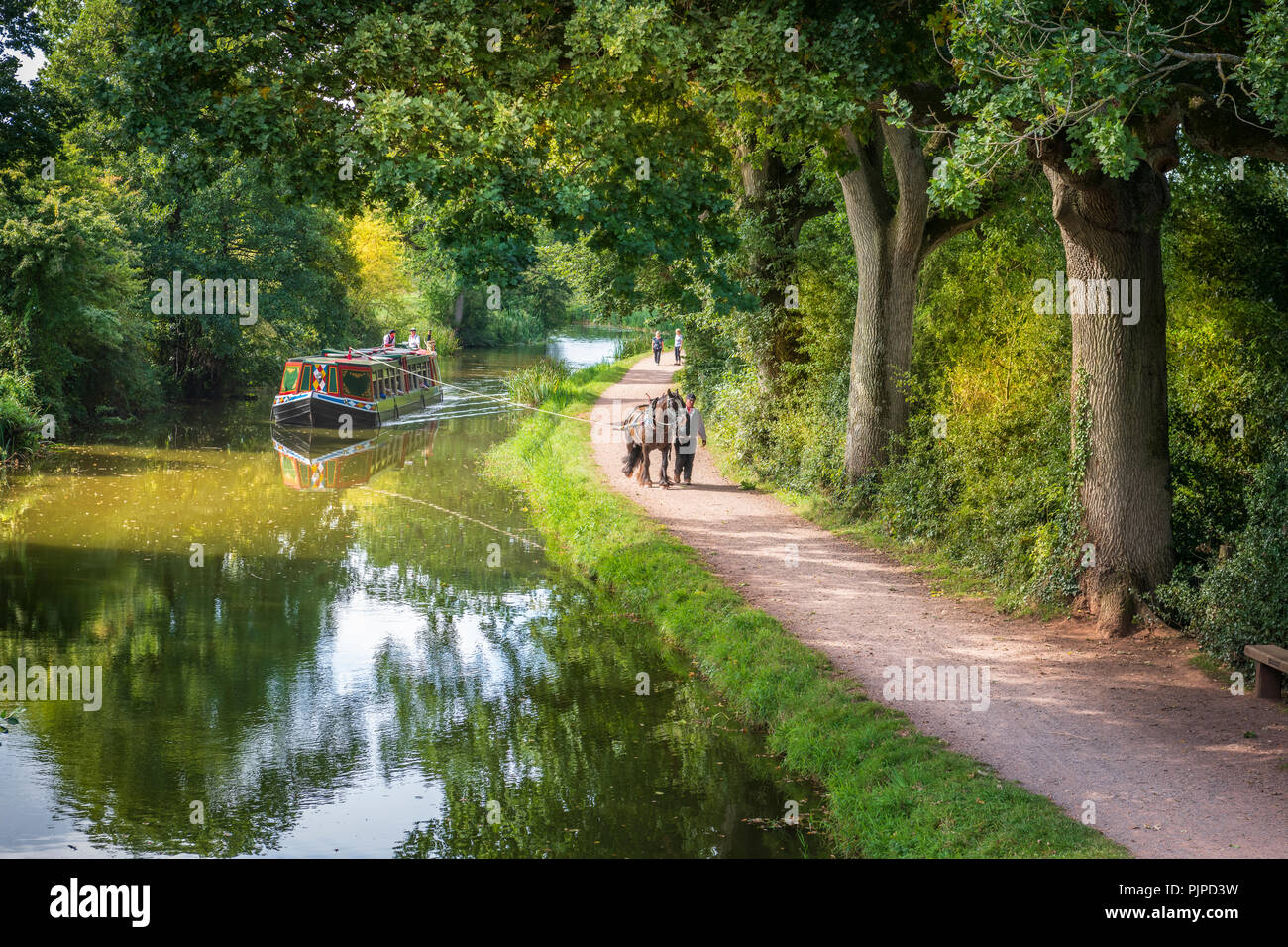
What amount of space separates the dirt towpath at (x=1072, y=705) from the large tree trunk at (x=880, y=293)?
2220 millimetres

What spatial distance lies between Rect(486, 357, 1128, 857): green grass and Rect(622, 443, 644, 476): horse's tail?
2.70 meters

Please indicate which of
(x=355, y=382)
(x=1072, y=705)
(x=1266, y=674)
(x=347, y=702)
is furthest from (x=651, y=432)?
(x=355, y=382)

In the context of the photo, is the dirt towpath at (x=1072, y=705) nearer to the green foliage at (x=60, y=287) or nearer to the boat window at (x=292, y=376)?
the green foliage at (x=60, y=287)

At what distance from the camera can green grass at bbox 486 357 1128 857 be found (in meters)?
6.72

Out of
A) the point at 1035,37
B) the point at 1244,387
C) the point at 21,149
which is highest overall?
the point at 21,149

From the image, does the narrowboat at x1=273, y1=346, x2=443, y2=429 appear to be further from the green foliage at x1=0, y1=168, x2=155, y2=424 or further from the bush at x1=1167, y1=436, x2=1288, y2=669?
the bush at x1=1167, y1=436, x2=1288, y2=669

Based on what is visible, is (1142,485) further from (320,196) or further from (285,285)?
(285,285)

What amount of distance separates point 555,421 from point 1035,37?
20.8 m

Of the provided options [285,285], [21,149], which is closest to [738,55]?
[21,149]

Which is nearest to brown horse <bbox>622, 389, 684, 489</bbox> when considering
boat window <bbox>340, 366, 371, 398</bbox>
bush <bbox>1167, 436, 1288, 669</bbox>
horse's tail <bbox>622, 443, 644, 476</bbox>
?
horse's tail <bbox>622, 443, 644, 476</bbox>

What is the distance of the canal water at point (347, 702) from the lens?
24.9 feet

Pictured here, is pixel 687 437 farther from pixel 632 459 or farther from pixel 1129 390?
pixel 1129 390

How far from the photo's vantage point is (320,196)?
10422 millimetres

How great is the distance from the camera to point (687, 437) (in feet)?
62.4
